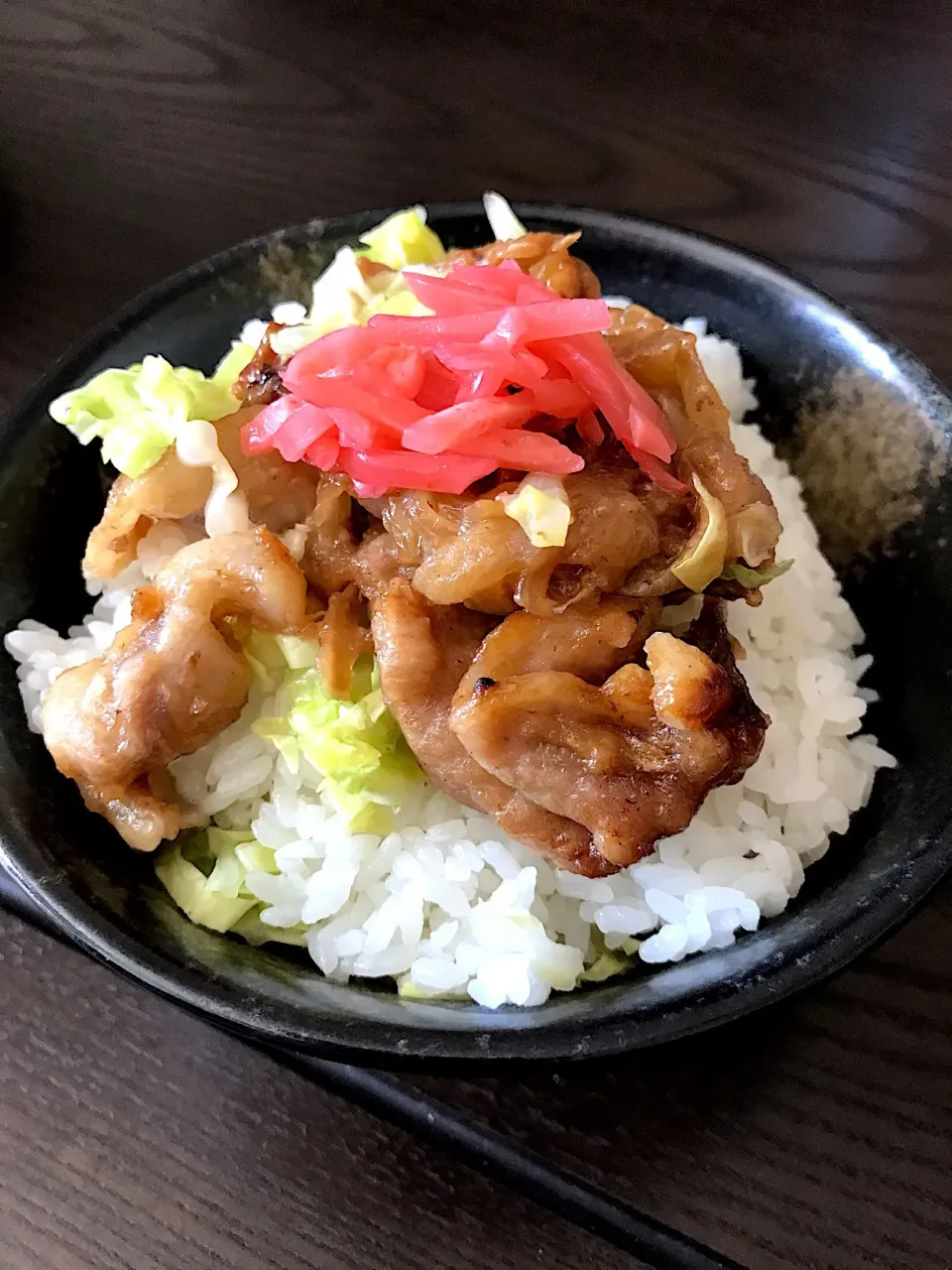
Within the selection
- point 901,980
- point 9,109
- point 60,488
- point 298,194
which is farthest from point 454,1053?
point 9,109

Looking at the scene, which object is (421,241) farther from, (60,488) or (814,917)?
(814,917)

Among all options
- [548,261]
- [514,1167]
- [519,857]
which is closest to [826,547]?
[548,261]

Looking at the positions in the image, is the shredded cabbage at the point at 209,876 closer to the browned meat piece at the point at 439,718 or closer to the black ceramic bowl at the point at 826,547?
the black ceramic bowl at the point at 826,547

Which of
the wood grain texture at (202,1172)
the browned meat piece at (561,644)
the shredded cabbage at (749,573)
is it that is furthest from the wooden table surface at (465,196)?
the shredded cabbage at (749,573)

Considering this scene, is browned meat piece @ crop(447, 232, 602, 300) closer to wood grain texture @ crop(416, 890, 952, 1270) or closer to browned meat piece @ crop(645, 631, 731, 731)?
browned meat piece @ crop(645, 631, 731, 731)

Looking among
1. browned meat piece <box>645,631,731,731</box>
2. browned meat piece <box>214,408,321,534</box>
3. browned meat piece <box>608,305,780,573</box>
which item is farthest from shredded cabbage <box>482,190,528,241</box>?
browned meat piece <box>645,631,731,731</box>

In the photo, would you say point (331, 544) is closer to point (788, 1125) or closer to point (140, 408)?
point (140, 408)
